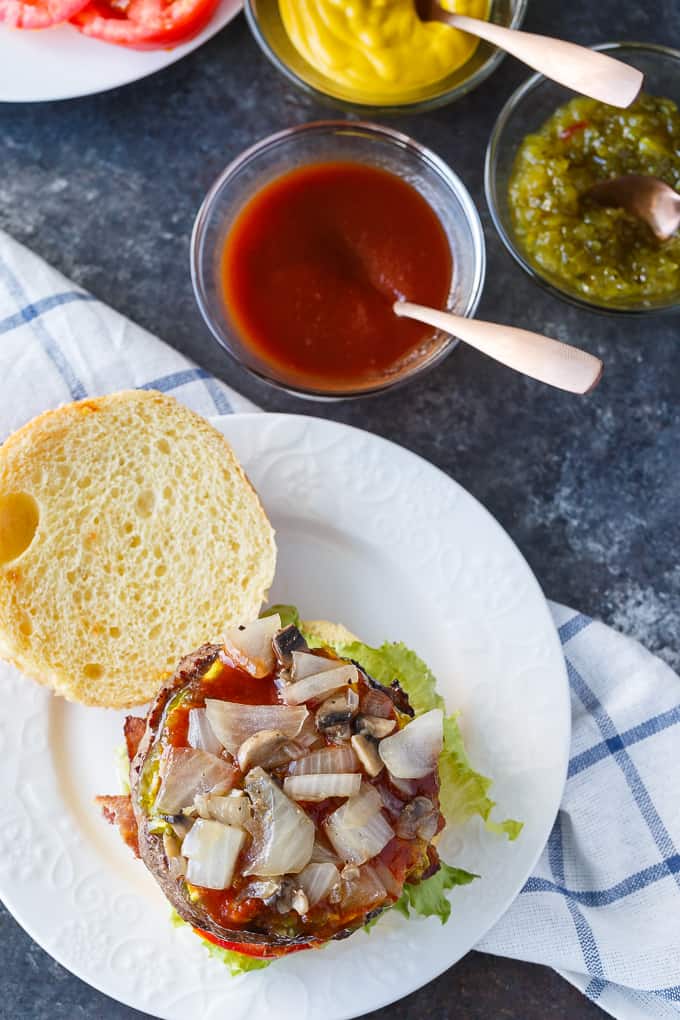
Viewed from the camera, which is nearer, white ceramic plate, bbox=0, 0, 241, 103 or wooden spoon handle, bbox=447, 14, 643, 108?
wooden spoon handle, bbox=447, 14, 643, 108

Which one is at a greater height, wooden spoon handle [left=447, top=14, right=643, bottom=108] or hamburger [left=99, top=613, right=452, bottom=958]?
wooden spoon handle [left=447, top=14, right=643, bottom=108]

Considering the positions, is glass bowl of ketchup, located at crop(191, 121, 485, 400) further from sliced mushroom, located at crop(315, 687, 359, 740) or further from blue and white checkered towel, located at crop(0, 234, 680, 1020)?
sliced mushroom, located at crop(315, 687, 359, 740)

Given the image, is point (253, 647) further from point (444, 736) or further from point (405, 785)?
point (444, 736)

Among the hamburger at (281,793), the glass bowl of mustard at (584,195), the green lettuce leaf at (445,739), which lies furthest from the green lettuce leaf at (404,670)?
the glass bowl of mustard at (584,195)

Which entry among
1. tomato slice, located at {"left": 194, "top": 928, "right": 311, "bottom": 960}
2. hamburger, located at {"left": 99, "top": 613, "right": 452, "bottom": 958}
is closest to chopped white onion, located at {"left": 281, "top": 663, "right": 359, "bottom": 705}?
hamburger, located at {"left": 99, "top": 613, "right": 452, "bottom": 958}

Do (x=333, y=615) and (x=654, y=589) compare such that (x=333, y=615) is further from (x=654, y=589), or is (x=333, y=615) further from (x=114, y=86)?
(x=114, y=86)

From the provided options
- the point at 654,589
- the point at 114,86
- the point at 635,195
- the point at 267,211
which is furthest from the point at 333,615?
the point at 114,86

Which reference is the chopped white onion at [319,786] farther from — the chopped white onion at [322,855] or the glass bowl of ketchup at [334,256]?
the glass bowl of ketchup at [334,256]
